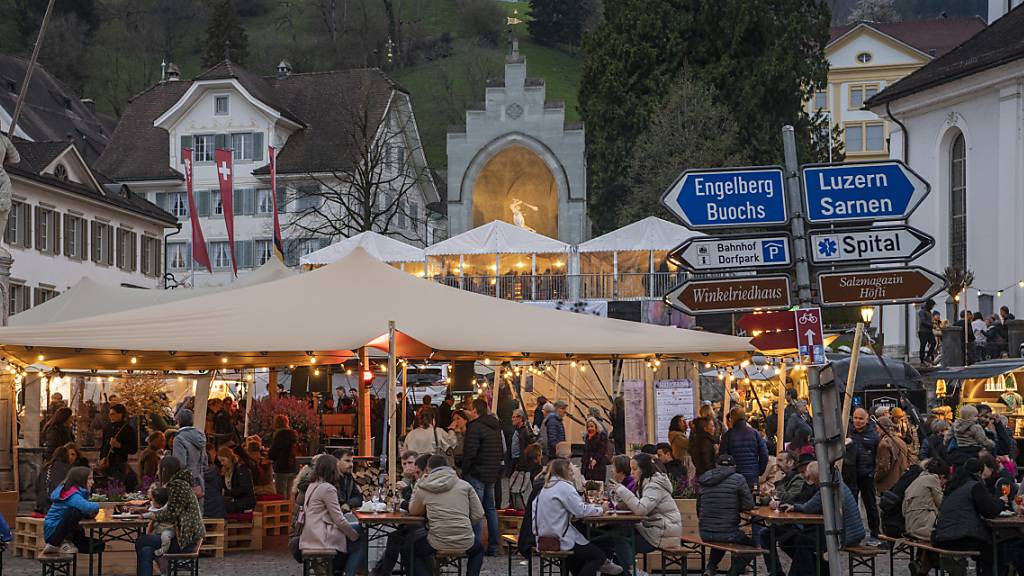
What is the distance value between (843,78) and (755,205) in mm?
75280

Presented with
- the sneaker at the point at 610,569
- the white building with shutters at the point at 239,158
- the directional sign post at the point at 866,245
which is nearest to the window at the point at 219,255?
the white building with shutters at the point at 239,158

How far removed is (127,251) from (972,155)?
2683 cm

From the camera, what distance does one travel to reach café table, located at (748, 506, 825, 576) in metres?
13.2

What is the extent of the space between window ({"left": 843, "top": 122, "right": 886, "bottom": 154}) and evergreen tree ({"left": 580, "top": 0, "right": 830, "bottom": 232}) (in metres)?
28.5

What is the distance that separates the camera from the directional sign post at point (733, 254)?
29.3ft

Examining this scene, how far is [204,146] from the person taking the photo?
6178cm

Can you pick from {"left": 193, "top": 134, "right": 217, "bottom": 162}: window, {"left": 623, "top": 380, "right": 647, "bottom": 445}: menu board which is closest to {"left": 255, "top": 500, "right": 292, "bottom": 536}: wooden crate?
{"left": 623, "top": 380, "right": 647, "bottom": 445}: menu board

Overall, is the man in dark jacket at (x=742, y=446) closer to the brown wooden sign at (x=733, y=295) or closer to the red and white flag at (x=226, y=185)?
the brown wooden sign at (x=733, y=295)

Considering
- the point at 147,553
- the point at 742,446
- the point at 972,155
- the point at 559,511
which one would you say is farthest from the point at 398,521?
the point at 972,155

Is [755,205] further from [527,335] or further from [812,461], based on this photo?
[527,335]

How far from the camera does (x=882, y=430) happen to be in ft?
61.7

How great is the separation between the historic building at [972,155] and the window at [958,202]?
3 centimetres

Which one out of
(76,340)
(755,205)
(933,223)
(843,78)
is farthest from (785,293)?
(843,78)

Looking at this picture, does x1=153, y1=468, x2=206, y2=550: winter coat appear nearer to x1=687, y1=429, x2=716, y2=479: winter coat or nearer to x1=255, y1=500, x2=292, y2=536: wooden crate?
x1=255, y1=500, x2=292, y2=536: wooden crate
